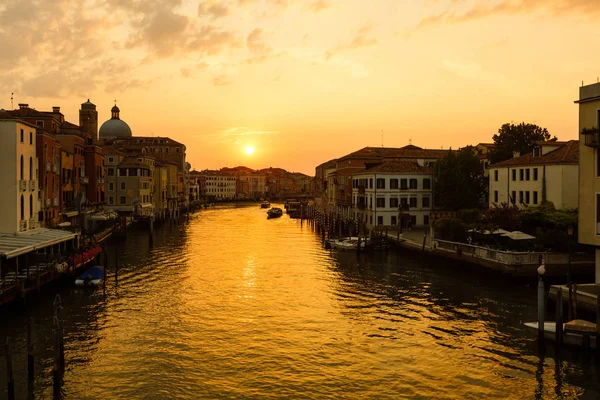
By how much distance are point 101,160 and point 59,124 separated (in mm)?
9046

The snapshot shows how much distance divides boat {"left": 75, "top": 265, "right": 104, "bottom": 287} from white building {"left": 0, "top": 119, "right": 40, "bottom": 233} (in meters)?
6.58

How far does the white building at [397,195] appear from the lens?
196 ft

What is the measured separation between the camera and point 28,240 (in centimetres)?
3222

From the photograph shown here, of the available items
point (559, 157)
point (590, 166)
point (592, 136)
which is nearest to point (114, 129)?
point (559, 157)

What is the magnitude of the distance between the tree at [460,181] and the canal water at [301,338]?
1959 centimetres

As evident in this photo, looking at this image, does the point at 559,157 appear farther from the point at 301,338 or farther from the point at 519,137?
the point at 301,338

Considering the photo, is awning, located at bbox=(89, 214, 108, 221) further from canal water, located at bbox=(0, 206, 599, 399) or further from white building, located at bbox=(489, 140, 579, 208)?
white building, located at bbox=(489, 140, 579, 208)

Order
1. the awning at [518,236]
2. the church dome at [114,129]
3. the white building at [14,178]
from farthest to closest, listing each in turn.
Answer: the church dome at [114,129] → the awning at [518,236] → the white building at [14,178]

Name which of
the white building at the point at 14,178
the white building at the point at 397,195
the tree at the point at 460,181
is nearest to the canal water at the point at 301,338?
the white building at the point at 14,178

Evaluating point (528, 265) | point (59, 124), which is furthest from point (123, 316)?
point (59, 124)

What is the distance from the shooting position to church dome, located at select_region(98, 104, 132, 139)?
370ft

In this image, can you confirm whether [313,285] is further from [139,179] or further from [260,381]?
[139,179]

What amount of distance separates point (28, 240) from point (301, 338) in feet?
62.2

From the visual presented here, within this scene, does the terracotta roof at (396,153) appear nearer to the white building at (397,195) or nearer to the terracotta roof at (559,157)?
the white building at (397,195)
